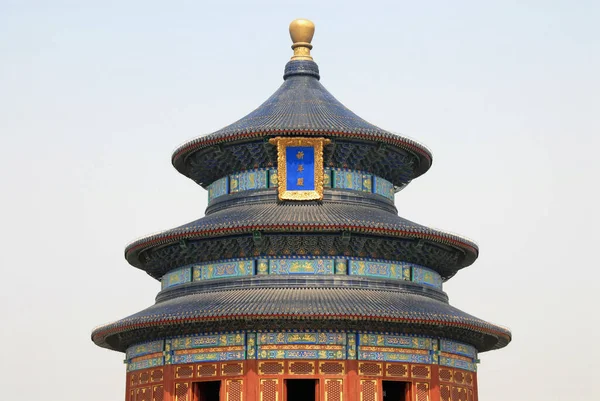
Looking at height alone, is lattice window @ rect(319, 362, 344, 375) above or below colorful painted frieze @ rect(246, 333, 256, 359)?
below

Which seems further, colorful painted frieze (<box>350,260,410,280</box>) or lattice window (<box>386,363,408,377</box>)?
colorful painted frieze (<box>350,260,410,280</box>)

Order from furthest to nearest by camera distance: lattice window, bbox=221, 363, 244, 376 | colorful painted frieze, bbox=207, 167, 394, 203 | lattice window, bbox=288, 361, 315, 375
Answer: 1. colorful painted frieze, bbox=207, 167, 394, 203
2. lattice window, bbox=221, 363, 244, 376
3. lattice window, bbox=288, 361, 315, 375

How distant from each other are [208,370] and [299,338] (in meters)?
3.84

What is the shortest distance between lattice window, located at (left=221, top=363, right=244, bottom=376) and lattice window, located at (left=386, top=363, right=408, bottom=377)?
5.75m

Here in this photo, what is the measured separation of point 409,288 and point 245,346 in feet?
25.2

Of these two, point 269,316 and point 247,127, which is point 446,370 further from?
point 247,127

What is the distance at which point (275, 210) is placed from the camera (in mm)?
51844

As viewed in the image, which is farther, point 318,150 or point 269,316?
point 318,150

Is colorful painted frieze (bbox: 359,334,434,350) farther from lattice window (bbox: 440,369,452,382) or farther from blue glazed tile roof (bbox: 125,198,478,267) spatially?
blue glazed tile roof (bbox: 125,198,478,267)

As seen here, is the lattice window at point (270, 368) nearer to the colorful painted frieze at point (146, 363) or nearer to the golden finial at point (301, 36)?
the colorful painted frieze at point (146, 363)

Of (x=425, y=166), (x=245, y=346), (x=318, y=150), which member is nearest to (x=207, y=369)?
(x=245, y=346)

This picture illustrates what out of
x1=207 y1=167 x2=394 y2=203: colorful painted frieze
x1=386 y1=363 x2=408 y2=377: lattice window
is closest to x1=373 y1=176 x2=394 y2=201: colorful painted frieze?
x1=207 y1=167 x2=394 y2=203: colorful painted frieze

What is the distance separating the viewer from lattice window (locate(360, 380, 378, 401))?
48.4m

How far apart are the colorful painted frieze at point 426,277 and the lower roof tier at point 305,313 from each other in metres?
0.50
